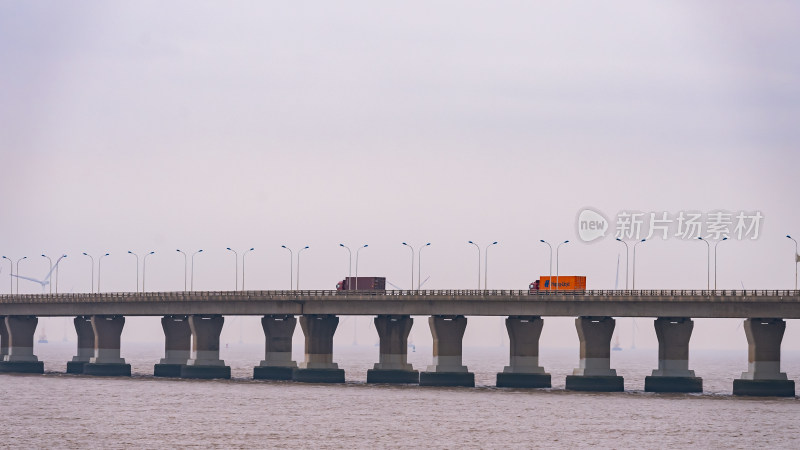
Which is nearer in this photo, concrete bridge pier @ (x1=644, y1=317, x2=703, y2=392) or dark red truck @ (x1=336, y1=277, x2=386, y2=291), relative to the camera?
concrete bridge pier @ (x1=644, y1=317, x2=703, y2=392)

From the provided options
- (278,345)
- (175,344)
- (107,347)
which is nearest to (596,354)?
(278,345)

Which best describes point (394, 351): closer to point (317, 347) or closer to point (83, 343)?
point (317, 347)

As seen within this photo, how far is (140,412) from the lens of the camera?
380 feet

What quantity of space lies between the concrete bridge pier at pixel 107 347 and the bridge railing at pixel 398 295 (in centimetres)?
328

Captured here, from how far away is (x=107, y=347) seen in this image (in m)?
172

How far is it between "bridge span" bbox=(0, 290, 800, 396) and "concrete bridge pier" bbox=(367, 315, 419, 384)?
105 mm

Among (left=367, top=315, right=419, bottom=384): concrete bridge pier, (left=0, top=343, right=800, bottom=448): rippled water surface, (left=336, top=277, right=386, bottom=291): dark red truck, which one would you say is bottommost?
(left=0, top=343, right=800, bottom=448): rippled water surface

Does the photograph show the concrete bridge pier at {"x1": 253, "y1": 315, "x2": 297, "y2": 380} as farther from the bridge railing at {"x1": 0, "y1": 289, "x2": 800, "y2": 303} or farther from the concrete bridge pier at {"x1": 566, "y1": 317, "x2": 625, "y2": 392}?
the concrete bridge pier at {"x1": 566, "y1": 317, "x2": 625, "y2": 392}

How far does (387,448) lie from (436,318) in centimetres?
5336

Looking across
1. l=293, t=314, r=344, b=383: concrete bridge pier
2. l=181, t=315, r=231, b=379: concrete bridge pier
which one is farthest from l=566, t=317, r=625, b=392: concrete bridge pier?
l=181, t=315, r=231, b=379: concrete bridge pier

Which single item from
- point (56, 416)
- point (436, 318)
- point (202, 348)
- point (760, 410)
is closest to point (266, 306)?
point (202, 348)

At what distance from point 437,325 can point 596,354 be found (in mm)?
16599

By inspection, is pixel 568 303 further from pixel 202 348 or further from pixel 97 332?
pixel 97 332

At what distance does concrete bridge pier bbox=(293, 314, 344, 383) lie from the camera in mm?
152000
